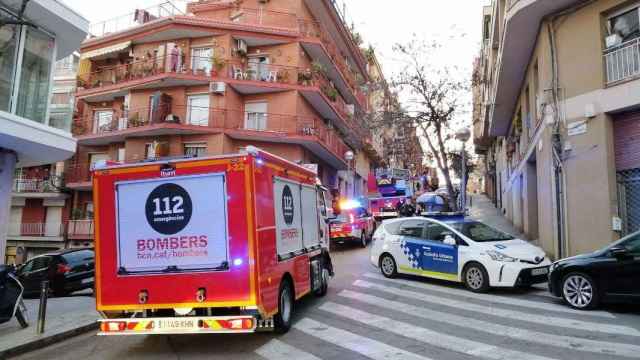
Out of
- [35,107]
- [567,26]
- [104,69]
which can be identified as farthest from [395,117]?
[104,69]

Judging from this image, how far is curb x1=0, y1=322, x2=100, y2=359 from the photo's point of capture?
703cm

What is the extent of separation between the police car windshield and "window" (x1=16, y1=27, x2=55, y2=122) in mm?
11218

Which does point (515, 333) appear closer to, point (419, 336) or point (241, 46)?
point (419, 336)

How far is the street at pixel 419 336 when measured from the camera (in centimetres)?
631

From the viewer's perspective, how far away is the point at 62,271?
14070mm

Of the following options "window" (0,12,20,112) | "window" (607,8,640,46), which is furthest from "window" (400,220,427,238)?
"window" (0,12,20,112)

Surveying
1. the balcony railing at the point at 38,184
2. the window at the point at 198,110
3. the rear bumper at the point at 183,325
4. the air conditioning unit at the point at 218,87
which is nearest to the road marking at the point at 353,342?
the rear bumper at the point at 183,325

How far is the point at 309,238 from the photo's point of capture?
30.7ft

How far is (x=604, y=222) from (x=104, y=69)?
30.7 m

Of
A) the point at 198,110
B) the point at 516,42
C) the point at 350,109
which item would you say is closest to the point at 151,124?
the point at 198,110

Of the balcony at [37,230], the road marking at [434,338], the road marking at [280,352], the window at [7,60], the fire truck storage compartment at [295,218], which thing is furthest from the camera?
the balcony at [37,230]

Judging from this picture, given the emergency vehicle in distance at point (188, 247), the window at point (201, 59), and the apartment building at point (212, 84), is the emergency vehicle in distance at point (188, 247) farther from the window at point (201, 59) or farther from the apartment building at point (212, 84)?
the window at point (201, 59)

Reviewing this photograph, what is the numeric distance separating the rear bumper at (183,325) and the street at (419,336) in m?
0.39

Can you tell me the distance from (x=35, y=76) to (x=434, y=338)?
486 inches
